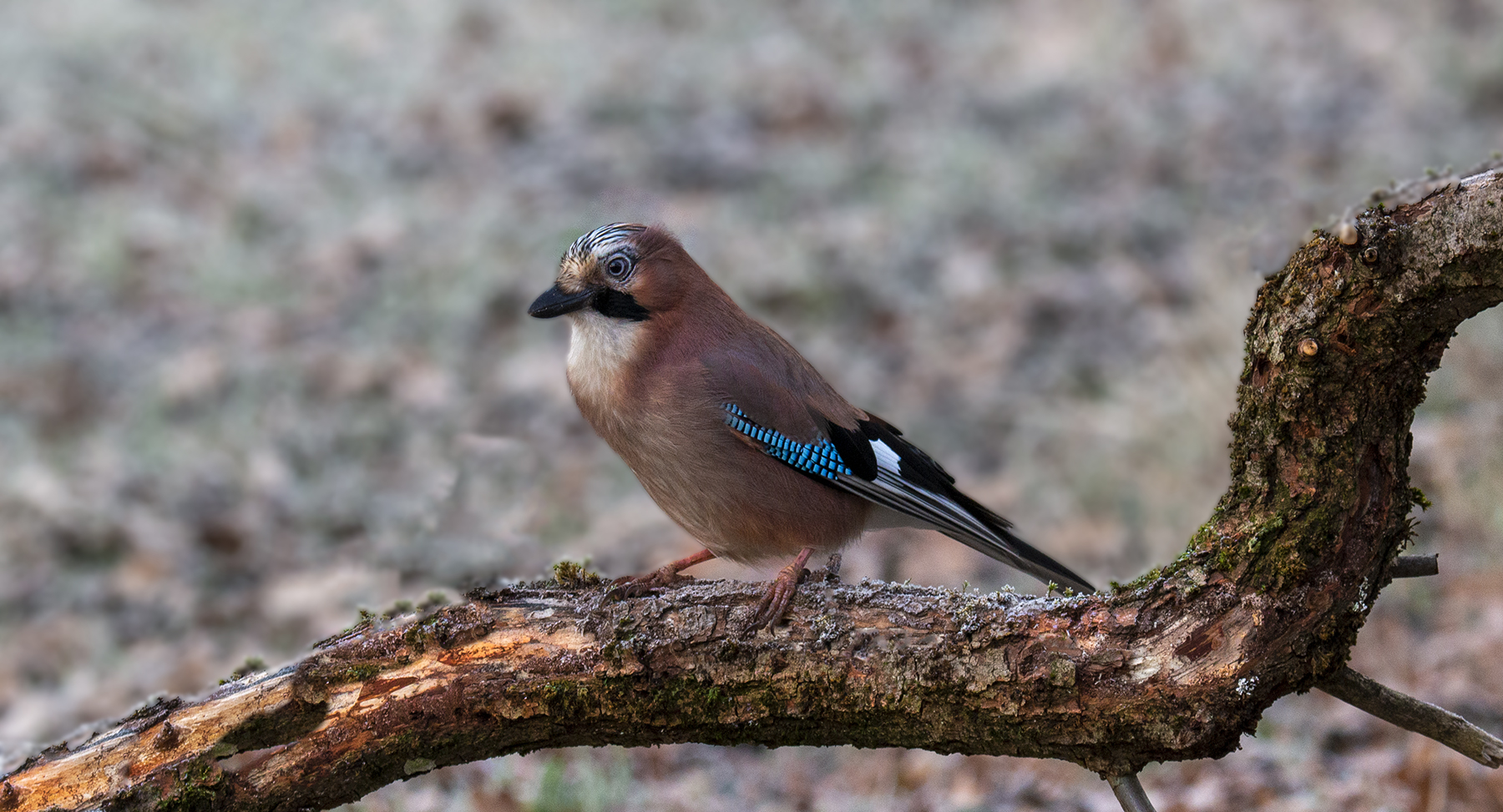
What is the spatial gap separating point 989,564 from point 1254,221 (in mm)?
3134

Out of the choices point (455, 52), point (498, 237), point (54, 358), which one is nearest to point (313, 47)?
point (455, 52)

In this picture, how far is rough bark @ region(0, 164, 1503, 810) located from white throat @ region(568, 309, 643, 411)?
0.66 m

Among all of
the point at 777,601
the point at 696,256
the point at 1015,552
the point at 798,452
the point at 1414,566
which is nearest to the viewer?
the point at 1414,566

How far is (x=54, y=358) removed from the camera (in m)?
7.49

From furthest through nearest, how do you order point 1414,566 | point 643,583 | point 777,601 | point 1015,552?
point 1015,552 → point 643,583 → point 777,601 → point 1414,566

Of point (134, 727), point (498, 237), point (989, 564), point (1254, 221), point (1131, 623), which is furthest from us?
point (498, 237)

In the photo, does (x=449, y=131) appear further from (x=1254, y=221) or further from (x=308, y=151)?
(x=1254, y=221)

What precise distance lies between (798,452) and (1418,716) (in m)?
1.60

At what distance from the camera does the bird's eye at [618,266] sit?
3.56 metres

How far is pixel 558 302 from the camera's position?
3.51 meters

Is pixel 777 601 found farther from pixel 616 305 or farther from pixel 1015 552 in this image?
pixel 616 305

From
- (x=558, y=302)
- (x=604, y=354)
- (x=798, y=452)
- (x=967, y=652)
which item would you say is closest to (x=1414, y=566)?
(x=967, y=652)

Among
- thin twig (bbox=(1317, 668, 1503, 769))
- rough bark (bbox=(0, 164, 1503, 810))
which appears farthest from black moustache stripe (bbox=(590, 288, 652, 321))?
thin twig (bbox=(1317, 668, 1503, 769))

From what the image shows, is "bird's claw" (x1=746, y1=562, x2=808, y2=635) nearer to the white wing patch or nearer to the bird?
the bird
